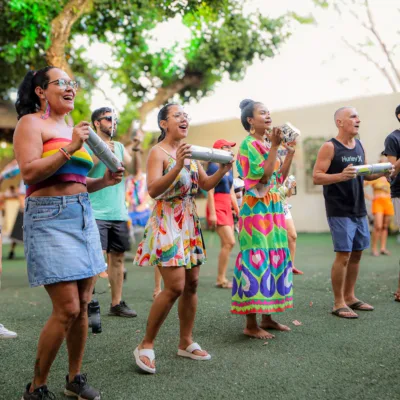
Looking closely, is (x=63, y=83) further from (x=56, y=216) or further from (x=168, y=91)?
(x=168, y=91)

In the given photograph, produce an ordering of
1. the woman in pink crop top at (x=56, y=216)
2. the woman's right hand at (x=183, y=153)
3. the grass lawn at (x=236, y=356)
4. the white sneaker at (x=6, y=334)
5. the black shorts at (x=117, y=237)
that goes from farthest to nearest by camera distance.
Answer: the black shorts at (x=117, y=237) < the white sneaker at (x=6, y=334) < the woman's right hand at (x=183, y=153) < the grass lawn at (x=236, y=356) < the woman in pink crop top at (x=56, y=216)

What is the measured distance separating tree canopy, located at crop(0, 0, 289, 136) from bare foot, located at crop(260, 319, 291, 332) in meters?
5.83

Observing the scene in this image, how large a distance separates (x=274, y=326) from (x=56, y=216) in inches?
92.8

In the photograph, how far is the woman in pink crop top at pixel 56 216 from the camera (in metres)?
2.54

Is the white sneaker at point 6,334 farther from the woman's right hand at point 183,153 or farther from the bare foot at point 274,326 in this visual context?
the woman's right hand at point 183,153

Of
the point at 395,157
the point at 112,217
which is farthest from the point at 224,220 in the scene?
the point at 395,157

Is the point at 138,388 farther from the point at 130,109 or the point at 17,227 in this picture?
the point at 130,109

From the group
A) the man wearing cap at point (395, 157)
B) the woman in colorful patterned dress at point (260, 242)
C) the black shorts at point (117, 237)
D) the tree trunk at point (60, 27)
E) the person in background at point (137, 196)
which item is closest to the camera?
the woman in colorful patterned dress at point (260, 242)

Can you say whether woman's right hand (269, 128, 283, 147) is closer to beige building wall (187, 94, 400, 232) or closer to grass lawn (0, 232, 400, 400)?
grass lawn (0, 232, 400, 400)

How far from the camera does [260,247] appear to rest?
3.99 meters

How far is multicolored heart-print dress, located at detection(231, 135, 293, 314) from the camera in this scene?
3.96m

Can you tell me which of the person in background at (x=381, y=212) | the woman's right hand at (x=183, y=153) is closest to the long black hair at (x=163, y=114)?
the woman's right hand at (x=183, y=153)

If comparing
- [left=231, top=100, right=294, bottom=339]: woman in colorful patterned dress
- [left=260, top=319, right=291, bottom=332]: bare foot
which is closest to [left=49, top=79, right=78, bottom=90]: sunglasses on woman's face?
[left=231, top=100, right=294, bottom=339]: woman in colorful patterned dress

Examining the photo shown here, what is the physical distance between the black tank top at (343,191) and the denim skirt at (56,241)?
2804mm
